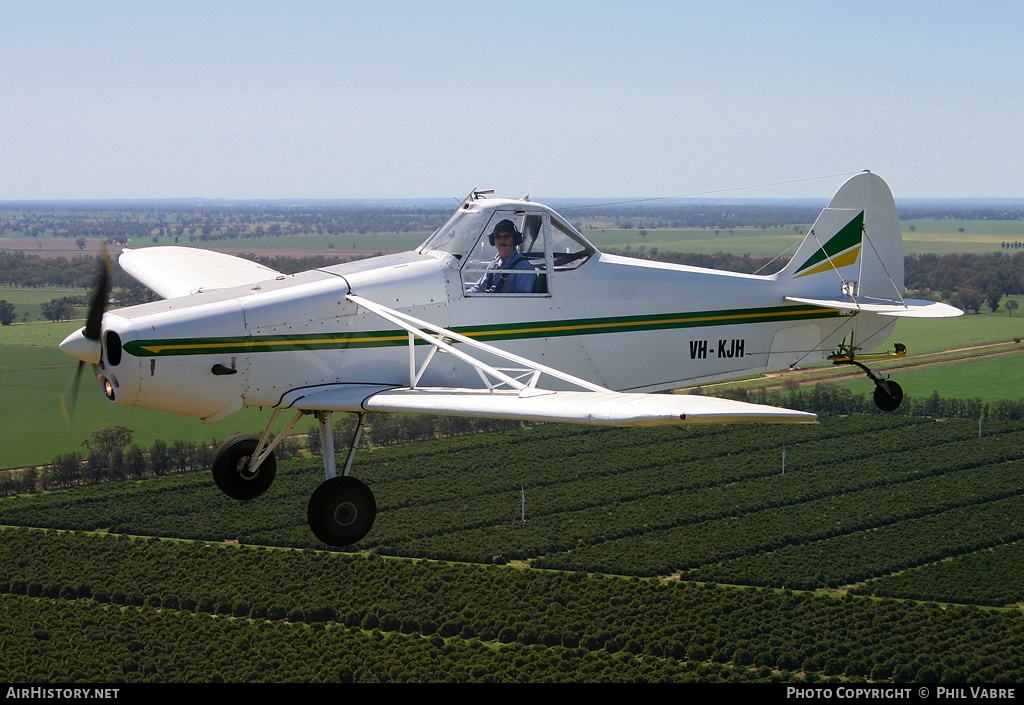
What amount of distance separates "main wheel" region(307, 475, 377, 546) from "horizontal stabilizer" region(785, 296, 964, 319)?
837 cm

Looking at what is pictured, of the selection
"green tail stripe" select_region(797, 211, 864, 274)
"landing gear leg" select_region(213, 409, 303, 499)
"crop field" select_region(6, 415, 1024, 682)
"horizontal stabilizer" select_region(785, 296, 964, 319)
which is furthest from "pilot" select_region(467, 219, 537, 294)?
"crop field" select_region(6, 415, 1024, 682)

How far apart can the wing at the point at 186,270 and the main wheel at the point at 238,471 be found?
2958 millimetres

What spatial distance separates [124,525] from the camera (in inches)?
3438

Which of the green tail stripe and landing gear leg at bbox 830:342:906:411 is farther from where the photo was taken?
the green tail stripe

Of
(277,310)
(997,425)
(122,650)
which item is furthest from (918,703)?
(997,425)

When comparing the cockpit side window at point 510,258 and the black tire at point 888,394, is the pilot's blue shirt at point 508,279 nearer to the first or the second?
the cockpit side window at point 510,258

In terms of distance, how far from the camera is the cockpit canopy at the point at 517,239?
16.5 metres

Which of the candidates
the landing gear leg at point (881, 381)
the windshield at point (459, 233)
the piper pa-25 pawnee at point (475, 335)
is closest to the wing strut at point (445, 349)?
the piper pa-25 pawnee at point (475, 335)

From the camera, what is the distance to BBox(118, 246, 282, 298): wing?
19797mm

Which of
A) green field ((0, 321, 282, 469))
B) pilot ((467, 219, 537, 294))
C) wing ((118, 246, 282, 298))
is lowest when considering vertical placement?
green field ((0, 321, 282, 469))

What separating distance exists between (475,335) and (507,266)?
4.05 feet

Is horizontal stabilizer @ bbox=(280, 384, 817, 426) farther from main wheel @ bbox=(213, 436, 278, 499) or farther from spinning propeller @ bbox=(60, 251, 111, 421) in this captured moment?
main wheel @ bbox=(213, 436, 278, 499)

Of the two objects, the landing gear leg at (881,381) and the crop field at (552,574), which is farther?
the crop field at (552,574)

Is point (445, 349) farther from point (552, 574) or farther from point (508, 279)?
point (552, 574)
